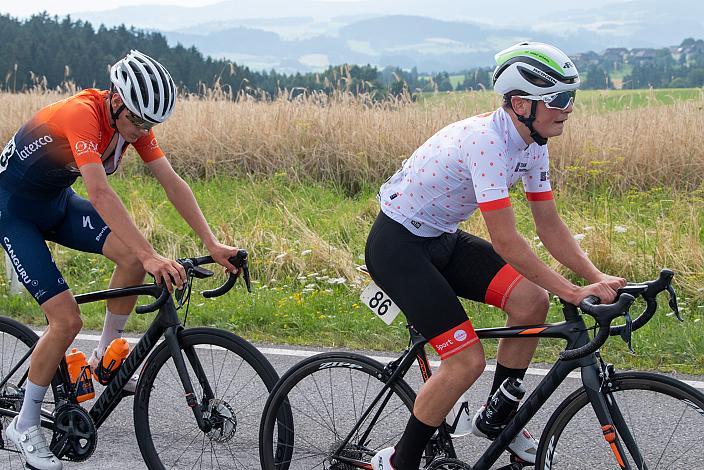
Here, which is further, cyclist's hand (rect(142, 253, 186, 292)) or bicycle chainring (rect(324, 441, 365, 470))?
bicycle chainring (rect(324, 441, 365, 470))

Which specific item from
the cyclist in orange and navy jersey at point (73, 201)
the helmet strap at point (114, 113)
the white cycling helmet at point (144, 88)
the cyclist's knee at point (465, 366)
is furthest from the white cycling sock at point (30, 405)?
the cyclist's knee at point (465, 366)

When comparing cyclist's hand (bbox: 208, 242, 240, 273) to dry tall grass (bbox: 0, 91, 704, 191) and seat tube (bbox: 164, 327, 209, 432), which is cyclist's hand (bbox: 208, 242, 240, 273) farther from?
dry tall grass (bbox: 0, 91, 704, 191)

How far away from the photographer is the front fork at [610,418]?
10.6 ft

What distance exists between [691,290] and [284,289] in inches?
140

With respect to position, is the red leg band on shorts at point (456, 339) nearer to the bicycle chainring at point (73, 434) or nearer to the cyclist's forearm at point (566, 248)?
the cyclist's forearm at point (566, 248)

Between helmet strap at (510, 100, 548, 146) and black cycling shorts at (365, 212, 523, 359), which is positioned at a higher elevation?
helmet strap at (510, 100, 548, 146)

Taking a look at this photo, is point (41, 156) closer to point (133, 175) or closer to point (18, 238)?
point (18, 238)

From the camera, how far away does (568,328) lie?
3338mm

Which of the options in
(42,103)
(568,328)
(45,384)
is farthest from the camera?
(42,103)

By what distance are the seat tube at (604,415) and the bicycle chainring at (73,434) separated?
7.76 feet

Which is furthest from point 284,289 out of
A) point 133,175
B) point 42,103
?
point 42,103

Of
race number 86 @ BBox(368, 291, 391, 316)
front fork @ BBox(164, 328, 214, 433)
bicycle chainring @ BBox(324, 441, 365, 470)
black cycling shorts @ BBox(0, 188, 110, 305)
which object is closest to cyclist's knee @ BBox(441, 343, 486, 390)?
race number 86 @ BBox(368, 291, 391, 316)

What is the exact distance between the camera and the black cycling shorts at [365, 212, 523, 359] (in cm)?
353

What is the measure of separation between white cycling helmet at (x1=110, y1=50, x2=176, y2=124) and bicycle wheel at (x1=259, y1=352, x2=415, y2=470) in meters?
1.31
